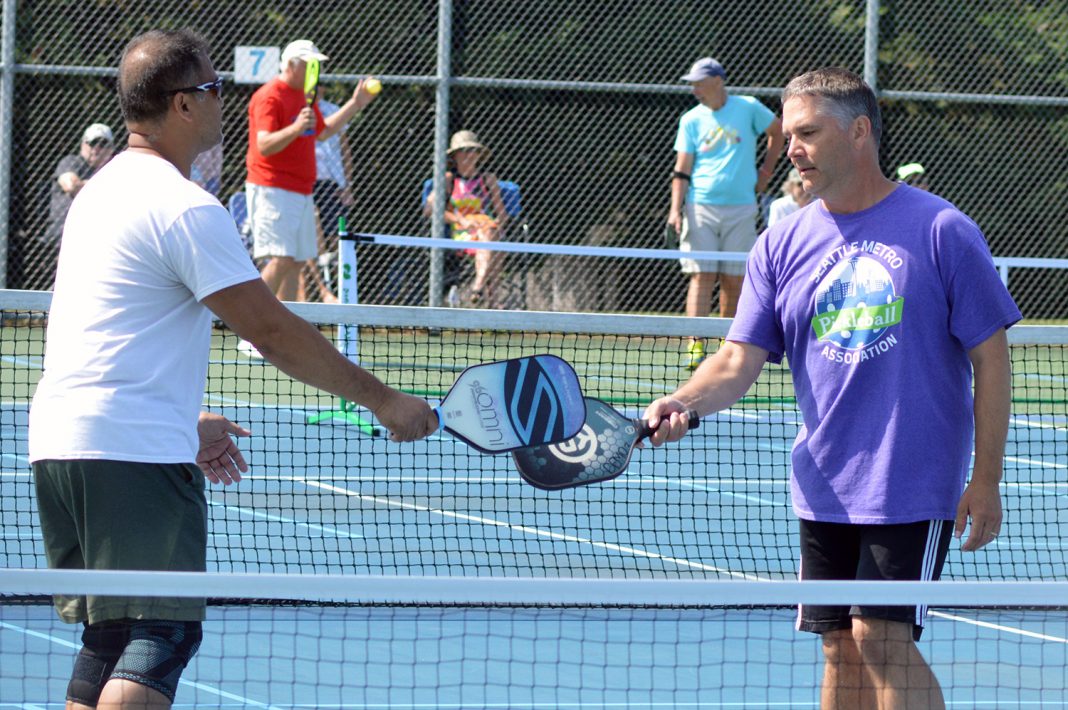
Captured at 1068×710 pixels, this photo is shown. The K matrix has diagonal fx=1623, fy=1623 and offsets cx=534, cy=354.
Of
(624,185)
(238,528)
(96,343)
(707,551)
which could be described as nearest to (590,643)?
(707,551)

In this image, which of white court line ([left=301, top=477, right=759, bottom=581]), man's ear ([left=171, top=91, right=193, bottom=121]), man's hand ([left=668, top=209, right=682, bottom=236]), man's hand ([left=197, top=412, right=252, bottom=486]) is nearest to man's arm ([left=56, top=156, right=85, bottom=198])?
man's hand ([left=668, top=209, right=682, bottom=236])

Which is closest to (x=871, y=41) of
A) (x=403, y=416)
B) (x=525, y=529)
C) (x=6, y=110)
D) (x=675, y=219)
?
(x=675, y=219)

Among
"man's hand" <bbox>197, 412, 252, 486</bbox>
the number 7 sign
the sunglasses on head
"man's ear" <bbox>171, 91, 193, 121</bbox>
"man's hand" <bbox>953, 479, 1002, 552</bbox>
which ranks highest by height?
the number 7 sign

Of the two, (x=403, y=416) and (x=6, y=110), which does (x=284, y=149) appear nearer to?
(x=6, y=110)

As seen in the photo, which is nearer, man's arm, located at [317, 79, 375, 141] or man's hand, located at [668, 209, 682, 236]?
man's arm, located at [317, 79, 375, 141]

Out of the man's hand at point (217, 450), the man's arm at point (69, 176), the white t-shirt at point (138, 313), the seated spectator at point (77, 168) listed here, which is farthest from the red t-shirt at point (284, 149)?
the white t-shirt at point (138, 313)

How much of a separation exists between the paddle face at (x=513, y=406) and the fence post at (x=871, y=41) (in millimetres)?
10569

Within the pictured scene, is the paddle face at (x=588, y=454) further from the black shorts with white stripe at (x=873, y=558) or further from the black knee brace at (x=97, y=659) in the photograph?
the black knee brace at (x=97, y=659)

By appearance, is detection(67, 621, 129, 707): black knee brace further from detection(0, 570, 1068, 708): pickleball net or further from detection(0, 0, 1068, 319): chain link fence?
detection(0, 0, 1068, 319): chain link fence

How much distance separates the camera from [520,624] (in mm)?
5520

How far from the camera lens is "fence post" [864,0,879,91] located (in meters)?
13.8

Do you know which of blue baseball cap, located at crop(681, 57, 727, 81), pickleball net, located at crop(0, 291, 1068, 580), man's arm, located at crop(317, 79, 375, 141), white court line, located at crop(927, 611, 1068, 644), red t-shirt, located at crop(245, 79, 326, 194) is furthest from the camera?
blue baseball cap, located at crop(681, 57, 727, 81)

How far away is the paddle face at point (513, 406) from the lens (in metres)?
3.75

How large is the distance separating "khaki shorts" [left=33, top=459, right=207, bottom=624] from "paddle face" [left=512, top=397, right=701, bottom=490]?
0.82 meters
